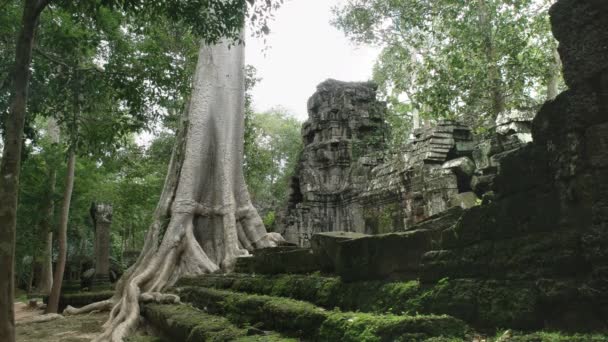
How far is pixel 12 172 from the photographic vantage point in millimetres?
3938

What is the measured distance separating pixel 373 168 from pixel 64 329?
723 cm

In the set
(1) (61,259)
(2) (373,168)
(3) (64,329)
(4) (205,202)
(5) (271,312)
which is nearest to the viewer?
(5) (271,312)

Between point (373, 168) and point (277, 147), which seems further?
point (277, 147)

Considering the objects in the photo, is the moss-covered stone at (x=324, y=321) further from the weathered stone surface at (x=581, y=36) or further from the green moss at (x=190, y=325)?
the weathered stone surface at (x=581, y=36)

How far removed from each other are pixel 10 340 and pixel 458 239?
3.46m

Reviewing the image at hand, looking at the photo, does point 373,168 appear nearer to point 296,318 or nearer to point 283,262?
point 283,262

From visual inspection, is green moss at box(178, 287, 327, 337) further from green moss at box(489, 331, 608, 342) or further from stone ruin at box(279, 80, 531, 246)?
stone ruin at box(279, 80, 531, 246)

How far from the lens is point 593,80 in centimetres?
195

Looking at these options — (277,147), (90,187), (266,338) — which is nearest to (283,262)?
(266,338)

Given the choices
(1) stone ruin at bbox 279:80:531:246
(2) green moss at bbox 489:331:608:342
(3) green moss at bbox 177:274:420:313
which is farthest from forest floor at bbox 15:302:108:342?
(2) green moss at bbox 489:331:608:342

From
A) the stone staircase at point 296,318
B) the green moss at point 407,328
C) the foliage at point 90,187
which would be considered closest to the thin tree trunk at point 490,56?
the foliage at point 90,187

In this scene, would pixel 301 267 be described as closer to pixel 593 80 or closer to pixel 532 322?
pixel 532 322

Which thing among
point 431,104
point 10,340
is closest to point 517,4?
point 431,104

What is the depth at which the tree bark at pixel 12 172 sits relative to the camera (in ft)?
12.2
